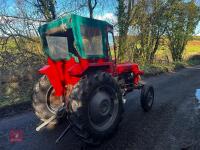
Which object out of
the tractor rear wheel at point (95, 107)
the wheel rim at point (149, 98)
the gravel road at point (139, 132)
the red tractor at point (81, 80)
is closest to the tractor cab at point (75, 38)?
the red tractor at point (81, 80)

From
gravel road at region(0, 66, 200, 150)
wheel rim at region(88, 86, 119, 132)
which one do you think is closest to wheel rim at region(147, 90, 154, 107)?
gravel road at region(0, 66, 200, 150)

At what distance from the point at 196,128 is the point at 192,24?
1859 centimetres

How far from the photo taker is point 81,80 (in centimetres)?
469

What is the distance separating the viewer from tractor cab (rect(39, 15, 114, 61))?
473 cm

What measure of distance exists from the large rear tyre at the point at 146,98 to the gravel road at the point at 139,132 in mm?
144

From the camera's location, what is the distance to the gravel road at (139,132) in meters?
4.70

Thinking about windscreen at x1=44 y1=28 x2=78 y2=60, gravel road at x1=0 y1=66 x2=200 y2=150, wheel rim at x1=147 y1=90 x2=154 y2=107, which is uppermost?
windscreen at x1=44 y1=28 x2=78 y2=60

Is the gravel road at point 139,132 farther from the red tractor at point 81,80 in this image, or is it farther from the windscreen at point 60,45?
the windscreen at point 60,45

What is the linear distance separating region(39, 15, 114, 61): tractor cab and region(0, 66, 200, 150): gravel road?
59.4 inches

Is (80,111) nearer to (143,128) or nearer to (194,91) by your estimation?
(143,128)

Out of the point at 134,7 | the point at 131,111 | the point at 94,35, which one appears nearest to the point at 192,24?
the point at 134,7
